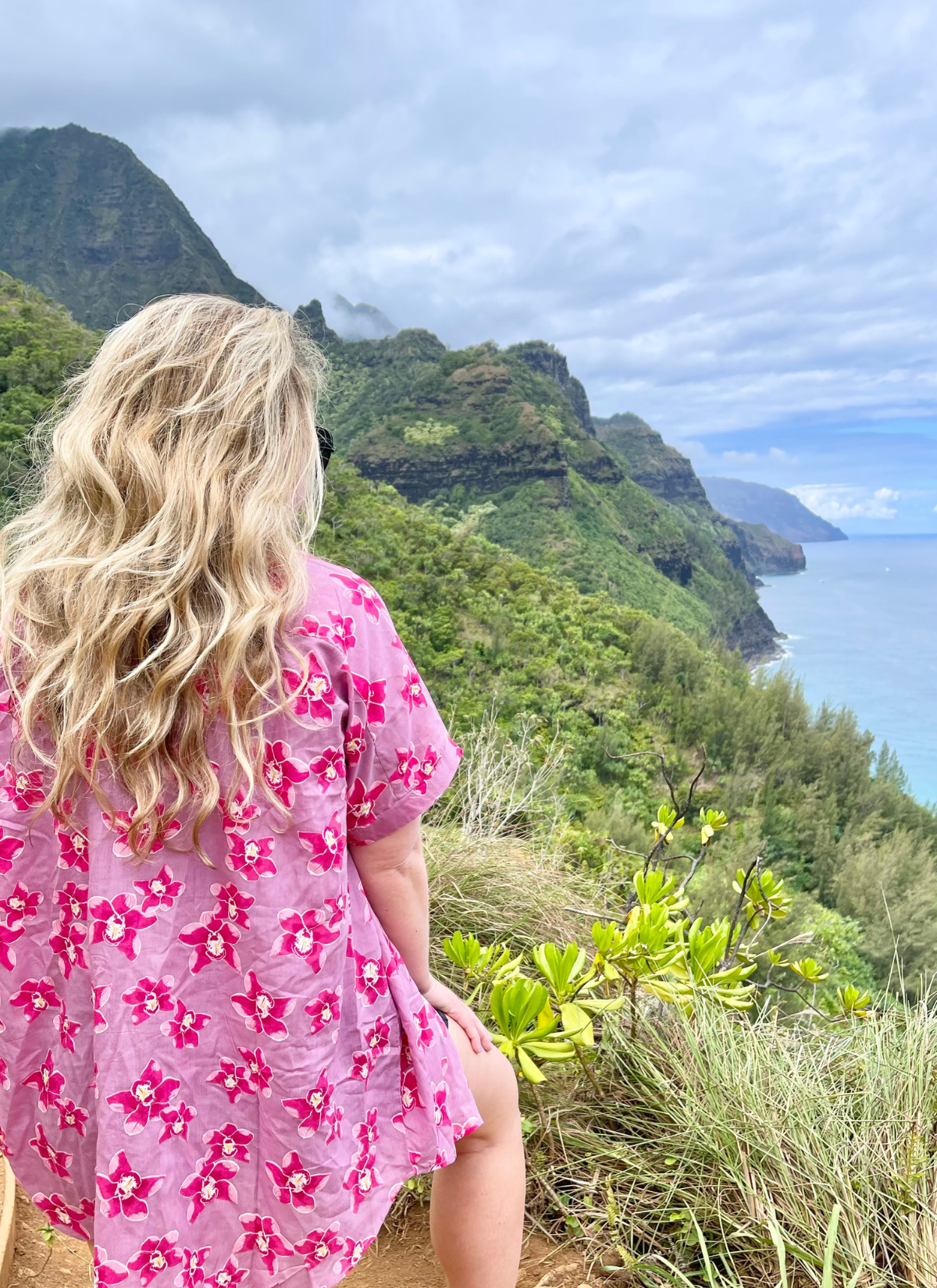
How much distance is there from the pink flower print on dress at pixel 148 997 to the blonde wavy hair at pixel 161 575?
130 mm

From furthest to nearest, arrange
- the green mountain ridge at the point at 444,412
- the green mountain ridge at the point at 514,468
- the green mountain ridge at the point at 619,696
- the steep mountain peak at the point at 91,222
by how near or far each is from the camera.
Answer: the steep mountain peak at the point at 91,222 < the green mountain ridge at the point at 444,412 < the green mountain ridge at the point at 514,468 < the green mountain ridge at the point at 619,696

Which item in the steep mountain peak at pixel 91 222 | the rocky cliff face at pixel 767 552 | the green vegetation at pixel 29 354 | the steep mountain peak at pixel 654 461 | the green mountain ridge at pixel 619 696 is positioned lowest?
the green mountain ridge at pixel 619 696

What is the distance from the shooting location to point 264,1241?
77 cm

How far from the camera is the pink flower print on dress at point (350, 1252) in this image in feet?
2.51

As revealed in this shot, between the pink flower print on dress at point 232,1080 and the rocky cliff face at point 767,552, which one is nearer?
the pink flower print on dress at point 232,1080

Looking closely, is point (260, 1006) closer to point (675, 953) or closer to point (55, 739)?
point (55, 739)

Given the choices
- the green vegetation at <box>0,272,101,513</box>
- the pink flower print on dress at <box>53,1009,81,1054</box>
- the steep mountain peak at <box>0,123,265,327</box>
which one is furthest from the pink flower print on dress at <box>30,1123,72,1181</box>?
the steep mountain peak at <box>0,123,265,327</box>

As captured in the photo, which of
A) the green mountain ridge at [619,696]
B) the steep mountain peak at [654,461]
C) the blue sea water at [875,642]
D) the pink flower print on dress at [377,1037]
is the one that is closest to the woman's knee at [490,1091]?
the pink flower print on dress at [377,1037]

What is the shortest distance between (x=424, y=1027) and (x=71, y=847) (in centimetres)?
39

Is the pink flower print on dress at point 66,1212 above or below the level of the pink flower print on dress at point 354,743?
below

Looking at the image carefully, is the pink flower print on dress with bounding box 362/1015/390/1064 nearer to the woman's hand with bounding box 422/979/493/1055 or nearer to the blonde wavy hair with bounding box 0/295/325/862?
the woman's hand with bounding box 422/979/493/1055

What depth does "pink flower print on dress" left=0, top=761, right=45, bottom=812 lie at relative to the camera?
0.72 m

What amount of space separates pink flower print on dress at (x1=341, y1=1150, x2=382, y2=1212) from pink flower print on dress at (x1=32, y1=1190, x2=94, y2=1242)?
30 centimetres

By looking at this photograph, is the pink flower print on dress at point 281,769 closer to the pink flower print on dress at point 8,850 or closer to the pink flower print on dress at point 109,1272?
the pink flower print on dress at point 8,850
